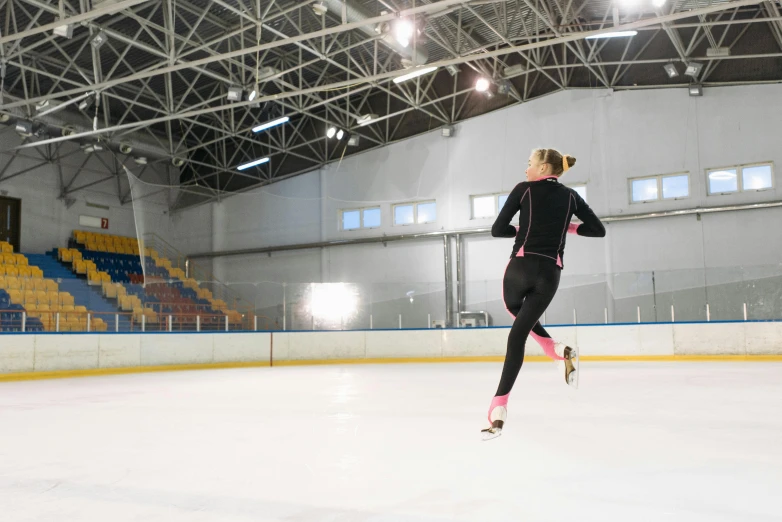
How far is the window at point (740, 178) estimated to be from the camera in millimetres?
17875

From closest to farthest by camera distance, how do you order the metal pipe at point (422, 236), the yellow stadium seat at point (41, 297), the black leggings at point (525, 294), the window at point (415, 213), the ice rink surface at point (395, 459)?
the ice rink surface at point (395, 459), the black leggings at point (525, 294), the yellow stadium seat at point (41, 297), the metal pipe at point (422, 236), the window at point (415, 213)

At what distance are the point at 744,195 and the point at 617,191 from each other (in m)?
3.34

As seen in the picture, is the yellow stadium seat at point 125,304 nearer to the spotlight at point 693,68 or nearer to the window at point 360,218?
the window at point 360,218

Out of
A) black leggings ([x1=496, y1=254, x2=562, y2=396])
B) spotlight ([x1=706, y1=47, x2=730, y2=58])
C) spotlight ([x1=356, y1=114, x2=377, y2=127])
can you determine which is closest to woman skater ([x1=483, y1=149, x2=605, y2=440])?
black leggings ([x1=496, y1=254, x2=562, y2=396])

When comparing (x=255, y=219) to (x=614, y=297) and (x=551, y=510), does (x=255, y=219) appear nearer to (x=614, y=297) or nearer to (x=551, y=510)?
(x=614, y=297)

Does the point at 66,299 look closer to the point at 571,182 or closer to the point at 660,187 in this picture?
the point at 571,182

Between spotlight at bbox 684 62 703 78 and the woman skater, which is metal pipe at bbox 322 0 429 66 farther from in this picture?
the woman skater

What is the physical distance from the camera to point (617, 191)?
19.6 m

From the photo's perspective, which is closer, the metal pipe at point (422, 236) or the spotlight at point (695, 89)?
the metal pipe at point (422, 236)

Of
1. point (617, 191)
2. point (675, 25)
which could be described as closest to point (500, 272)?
point (617, 191)

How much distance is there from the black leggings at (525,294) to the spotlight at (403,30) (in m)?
10.6

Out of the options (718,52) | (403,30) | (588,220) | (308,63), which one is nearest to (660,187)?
(718,52)

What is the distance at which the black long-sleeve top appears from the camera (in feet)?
12.3

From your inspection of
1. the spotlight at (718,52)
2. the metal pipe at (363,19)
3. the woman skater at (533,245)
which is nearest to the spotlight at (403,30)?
the metal pipe at (363,19)
